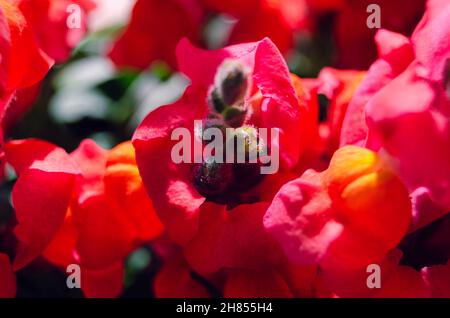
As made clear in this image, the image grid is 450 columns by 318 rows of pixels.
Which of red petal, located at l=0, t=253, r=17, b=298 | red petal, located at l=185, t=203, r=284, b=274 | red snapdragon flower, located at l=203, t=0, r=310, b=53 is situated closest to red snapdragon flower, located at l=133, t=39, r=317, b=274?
red petal, located at l=185, t=203, r=284, b=274

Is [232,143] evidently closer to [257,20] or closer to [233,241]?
[233,241]

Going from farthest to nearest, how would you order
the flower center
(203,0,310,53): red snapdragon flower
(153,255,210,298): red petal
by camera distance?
(203,0,310,53): red snapdragon flower → (153,255,210,298): red petal → the flower center

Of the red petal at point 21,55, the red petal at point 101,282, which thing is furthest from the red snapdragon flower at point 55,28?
the red petal at point 101,282

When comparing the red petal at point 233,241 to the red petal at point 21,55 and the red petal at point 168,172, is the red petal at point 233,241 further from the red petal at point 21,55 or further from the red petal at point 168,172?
the red petal at point 21,55

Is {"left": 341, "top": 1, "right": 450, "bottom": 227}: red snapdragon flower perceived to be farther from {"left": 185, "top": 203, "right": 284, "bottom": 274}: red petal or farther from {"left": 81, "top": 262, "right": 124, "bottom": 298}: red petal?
{"left": 81, "top": 262, "right": 124, "bottom": 298}: red petal

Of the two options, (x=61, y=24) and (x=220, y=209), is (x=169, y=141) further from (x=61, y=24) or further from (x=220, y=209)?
(x=61, y=24)
